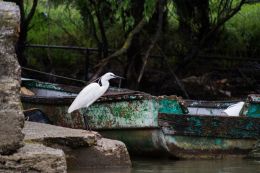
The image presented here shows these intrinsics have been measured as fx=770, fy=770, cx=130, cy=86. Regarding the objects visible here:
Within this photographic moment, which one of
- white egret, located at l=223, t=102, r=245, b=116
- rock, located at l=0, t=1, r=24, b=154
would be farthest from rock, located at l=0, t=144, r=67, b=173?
white egret, located at l=223, t=102, r=245, b=116

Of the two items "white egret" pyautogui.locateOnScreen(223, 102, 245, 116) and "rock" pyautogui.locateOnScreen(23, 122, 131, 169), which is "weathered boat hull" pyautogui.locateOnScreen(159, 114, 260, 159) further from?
"rock" pyautogui.locateOnScreen(23, 122, 131, 169)

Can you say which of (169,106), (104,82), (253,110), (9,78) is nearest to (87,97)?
(104,82)

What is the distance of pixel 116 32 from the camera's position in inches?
879

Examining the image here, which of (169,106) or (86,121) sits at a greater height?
(169,106)

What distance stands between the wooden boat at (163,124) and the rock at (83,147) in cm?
173

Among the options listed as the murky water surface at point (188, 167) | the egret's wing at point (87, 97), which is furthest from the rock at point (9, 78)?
the egret's wing at point (87, 97)

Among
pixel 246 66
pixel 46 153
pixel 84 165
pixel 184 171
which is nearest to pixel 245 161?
pixel 184 171

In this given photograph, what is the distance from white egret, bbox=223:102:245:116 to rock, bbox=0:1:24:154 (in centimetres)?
729

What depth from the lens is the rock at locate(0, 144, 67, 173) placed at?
296 inches

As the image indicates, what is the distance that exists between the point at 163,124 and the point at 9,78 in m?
5.76

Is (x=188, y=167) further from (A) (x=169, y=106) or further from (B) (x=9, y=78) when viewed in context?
(B) (x=9, y=78)

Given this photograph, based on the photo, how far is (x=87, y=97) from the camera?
41.8 feet

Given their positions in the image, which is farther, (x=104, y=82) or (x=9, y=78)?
(x=104, y=82)

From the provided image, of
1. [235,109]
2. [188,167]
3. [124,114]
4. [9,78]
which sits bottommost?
[188,167]
